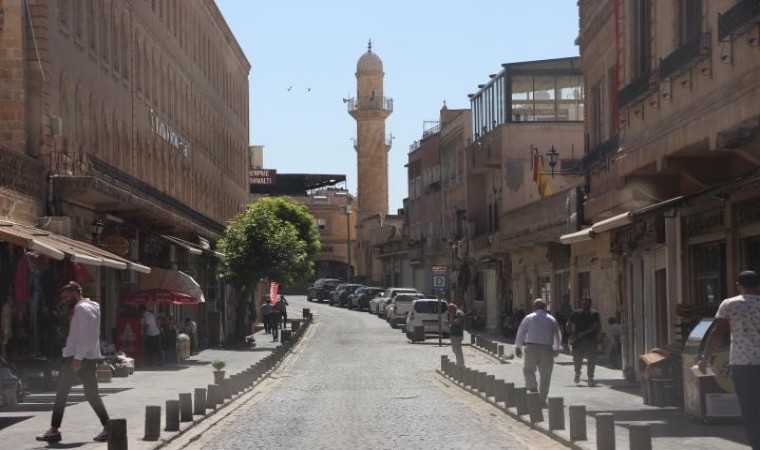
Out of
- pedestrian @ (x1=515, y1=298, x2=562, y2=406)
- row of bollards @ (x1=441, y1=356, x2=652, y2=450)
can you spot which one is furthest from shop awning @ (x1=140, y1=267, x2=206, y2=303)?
pedestrian @ (x1=515, y1=298, x2=562, y2=406)

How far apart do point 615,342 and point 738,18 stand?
17709mm

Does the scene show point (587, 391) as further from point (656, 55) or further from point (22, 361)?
point (22, 361)

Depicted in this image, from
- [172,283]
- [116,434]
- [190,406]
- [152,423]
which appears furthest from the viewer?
[172,283]

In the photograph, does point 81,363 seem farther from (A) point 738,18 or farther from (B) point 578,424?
(A) point 738,18

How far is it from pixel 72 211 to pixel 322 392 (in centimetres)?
810

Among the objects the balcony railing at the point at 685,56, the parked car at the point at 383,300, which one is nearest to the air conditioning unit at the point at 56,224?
the balcony railing at the point at 685,56

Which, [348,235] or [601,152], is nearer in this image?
[601,152]

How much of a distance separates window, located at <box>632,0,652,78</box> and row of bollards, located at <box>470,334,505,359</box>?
1703cm

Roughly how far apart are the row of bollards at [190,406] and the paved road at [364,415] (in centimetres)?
37

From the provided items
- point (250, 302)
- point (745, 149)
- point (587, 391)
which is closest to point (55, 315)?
point (587, 391)

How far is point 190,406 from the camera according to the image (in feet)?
66.5

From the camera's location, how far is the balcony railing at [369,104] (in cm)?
11694

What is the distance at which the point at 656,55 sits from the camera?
23.5 metres

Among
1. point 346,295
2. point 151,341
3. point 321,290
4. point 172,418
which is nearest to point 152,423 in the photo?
point 172,418
